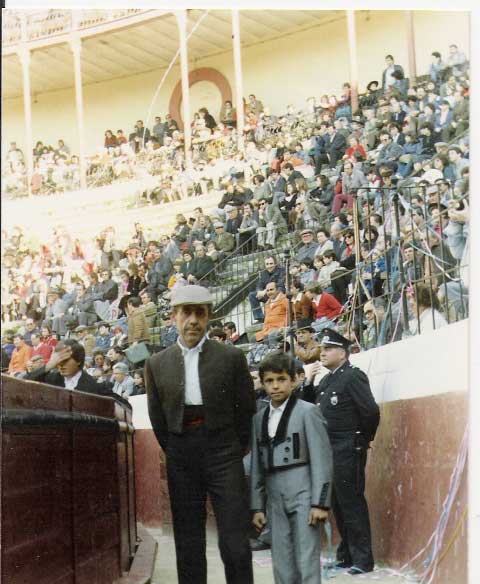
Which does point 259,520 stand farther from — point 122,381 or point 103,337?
point 103,337

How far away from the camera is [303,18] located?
4547 millimetres

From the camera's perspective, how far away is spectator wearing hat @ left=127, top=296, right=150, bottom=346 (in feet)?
14.3

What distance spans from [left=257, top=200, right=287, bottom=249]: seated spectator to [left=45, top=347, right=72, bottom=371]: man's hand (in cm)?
97

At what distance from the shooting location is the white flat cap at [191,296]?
429 centimetres

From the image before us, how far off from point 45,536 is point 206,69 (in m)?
2.14

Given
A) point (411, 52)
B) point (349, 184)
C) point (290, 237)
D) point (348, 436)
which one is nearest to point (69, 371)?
point (290, 237)

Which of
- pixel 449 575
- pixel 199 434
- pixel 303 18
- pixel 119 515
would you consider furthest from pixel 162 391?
pixel 303 18

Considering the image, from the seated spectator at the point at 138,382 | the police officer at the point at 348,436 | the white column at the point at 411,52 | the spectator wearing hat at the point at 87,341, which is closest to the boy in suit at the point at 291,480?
the police officer at the point at 348,436

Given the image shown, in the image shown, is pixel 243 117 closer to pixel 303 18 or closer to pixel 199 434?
pixel 303 18

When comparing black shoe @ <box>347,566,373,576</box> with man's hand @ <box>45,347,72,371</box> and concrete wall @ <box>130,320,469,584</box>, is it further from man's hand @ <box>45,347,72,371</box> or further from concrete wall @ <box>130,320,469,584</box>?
man's hand @ <box>45,347,72,371</box>

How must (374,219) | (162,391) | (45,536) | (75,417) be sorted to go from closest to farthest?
(45,536) → (75,417) → (162,391) → (374,219)

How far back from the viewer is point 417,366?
4441 mm

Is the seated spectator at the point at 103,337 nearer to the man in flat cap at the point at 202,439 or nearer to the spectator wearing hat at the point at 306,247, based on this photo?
the man in flat cap at the point at 202,439

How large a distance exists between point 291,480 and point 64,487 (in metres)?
0.92
